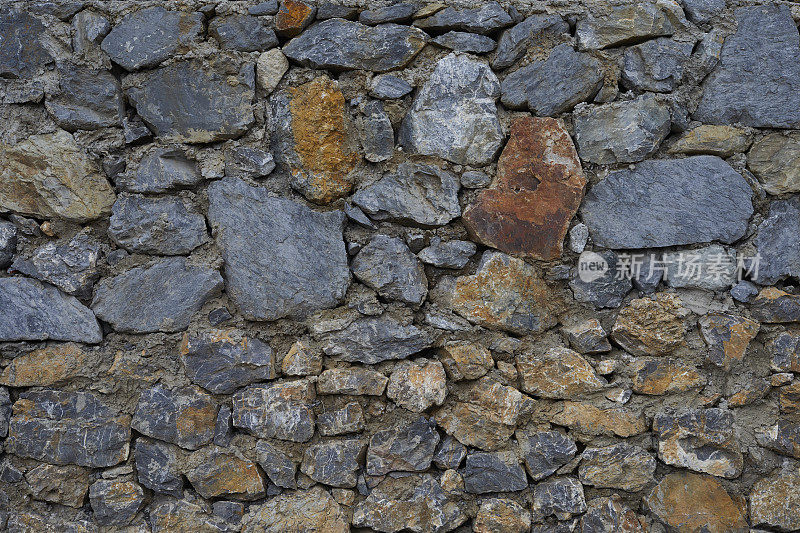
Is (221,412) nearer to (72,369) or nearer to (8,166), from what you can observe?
(72,369)

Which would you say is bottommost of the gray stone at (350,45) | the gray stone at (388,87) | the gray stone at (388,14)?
the gray stone at (388,87)

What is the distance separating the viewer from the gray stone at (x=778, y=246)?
6.86 feet

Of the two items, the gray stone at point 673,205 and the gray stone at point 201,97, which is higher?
the gray stone at point 201,97

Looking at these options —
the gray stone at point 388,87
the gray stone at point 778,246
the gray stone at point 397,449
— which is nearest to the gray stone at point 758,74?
the gray stone at point 778,246

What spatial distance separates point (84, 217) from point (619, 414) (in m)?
1.98

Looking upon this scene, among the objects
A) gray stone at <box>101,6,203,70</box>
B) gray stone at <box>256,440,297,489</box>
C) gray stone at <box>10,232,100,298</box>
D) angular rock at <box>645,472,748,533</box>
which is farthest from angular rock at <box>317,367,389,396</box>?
gray stone at <box>101,6,203,70</box>

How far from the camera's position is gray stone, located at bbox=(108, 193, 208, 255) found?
207cm

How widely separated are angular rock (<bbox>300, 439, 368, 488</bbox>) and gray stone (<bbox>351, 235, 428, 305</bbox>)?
21.1 inches

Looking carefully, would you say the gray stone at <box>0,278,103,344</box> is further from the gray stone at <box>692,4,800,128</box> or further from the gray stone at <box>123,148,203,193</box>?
the gray stone at <box>692,4,800,128</box>

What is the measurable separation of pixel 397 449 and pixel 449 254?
70 cm

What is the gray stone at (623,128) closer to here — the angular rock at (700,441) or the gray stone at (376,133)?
the gray stone at (376,133)

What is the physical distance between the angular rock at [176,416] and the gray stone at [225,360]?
6 cm

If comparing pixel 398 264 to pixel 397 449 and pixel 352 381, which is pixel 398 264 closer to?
pixel 352 381

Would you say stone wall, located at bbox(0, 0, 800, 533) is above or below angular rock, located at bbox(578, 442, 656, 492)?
above
